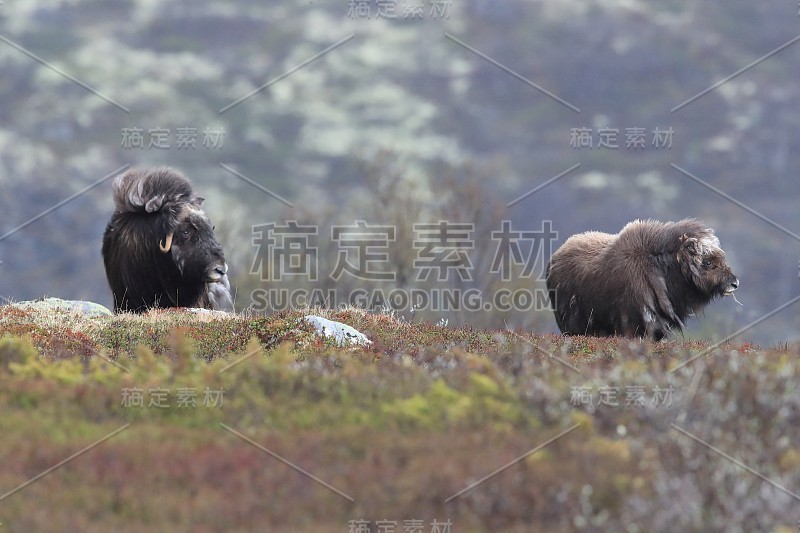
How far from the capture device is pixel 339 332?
46.0ft

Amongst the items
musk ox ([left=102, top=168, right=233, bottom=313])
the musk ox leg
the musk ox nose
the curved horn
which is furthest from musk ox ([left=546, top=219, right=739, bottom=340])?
the curved horn

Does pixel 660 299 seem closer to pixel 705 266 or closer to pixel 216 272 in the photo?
pixel 705 266

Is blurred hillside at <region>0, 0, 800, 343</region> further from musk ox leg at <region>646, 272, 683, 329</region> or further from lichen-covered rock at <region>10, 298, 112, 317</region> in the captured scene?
musk ox leg at <region>646, 272, 683, 329</region>

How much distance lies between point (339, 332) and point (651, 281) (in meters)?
6.33

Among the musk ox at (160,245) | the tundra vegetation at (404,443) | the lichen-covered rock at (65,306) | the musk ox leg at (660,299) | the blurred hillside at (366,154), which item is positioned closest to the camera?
the tundra vegetation at (404,443)

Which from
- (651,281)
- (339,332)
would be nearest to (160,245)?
(339,332)

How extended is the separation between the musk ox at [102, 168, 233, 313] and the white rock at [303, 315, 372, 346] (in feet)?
14.9

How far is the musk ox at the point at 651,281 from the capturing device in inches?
710

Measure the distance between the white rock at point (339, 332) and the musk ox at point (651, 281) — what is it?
538 cm

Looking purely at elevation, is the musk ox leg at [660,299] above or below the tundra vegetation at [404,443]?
below

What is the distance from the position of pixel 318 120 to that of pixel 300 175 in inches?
686

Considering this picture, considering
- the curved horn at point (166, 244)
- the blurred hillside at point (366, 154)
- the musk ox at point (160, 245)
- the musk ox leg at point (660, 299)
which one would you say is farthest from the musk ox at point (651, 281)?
the blurred hillside at point (366, 154)

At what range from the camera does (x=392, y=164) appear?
→ 6688 centimetres

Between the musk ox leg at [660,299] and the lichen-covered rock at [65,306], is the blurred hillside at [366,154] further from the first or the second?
the musk ox leg at [660,299]
